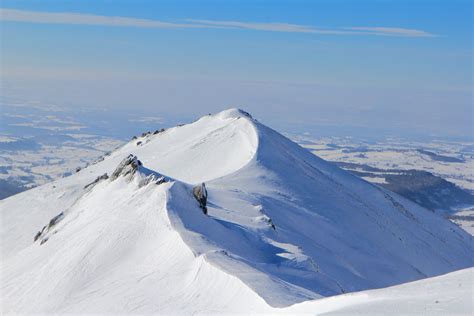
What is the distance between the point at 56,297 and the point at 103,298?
3133 mm

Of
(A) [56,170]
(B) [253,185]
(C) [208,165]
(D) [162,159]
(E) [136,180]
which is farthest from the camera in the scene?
(A) [56,170]

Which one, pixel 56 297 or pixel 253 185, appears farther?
pixel 253 185

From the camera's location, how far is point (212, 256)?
24.2 m

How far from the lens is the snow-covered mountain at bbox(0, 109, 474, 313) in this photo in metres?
23.2

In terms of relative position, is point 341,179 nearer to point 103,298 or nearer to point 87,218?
point 87,218

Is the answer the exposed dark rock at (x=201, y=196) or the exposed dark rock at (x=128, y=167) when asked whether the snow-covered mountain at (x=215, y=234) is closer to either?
the exposed dark rock at (x=201, y=196)

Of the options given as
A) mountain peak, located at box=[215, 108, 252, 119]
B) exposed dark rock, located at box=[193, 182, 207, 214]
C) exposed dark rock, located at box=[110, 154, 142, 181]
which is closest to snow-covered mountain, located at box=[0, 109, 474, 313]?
exposed dark rock, located at box=[193, 182, 207, 214]

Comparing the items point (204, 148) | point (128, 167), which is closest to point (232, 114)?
point (204, 148)

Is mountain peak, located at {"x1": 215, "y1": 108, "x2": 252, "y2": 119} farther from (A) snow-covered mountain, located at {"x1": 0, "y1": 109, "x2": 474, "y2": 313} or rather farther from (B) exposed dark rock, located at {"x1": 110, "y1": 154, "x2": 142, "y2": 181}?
(B) exposed dark rock, located at {"x1": 110, "y1": 154, "x2": 142, "y2": 181}

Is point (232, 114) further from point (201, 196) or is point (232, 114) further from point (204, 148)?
point (201, 196)

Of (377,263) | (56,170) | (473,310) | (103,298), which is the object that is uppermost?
(473,310)

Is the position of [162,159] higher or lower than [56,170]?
higher

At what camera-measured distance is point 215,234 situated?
3017 centimetres

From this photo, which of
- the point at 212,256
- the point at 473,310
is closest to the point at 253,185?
the point at 212,256
